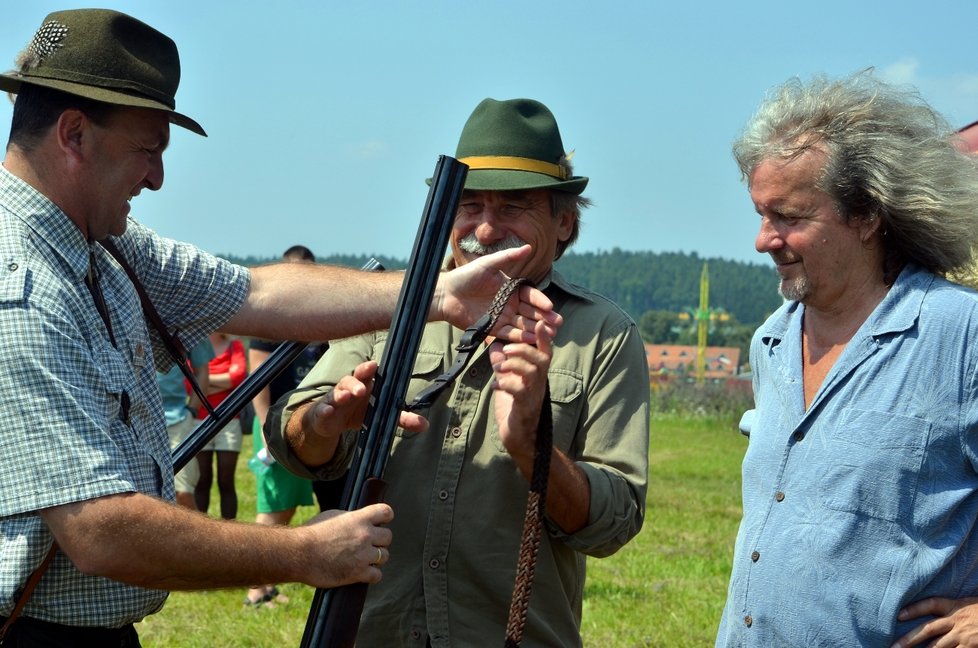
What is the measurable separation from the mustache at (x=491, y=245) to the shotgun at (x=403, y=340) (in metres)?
0.76

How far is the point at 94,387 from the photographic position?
3039 millimetres

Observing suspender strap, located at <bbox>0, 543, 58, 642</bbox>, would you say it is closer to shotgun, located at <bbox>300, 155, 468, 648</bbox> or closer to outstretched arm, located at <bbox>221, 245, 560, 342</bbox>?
shotgun, located at <bbox>300, 155, 468, 648</bbox>

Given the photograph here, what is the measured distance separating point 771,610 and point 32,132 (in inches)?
101

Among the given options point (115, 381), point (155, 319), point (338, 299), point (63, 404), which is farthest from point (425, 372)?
point (63, 404)

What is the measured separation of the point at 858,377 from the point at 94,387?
2.23 metres

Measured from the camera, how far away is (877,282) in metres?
3.71

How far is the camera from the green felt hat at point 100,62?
125 inches

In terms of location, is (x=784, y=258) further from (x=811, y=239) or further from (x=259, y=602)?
(x=259, y=602)

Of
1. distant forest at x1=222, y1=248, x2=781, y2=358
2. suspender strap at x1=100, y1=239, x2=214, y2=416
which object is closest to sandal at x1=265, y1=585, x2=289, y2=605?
suspender strap at x1=100, y1=239, x2=214, y2=416

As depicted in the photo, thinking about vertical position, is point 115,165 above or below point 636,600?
above

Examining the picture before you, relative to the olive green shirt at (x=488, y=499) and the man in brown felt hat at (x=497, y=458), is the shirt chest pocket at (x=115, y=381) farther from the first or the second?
the olive green shirt at (x=488, y=499)

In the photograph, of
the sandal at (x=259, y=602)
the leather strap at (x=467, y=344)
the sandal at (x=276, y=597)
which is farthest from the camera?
the sandal at (x=276, y=597)

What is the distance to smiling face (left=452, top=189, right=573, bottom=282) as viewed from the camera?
4.10 m

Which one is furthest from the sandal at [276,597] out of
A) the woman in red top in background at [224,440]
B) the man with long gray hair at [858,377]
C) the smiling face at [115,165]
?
the smiling face at [115,165]
